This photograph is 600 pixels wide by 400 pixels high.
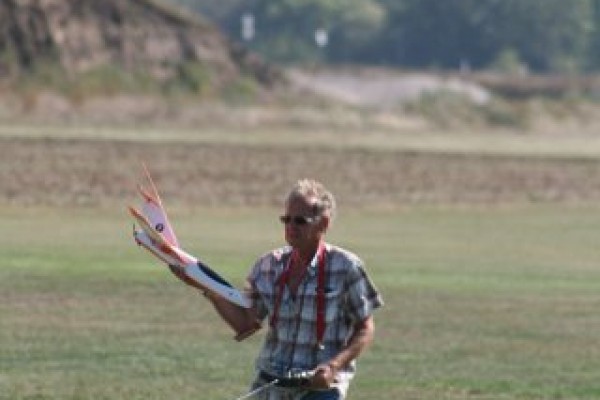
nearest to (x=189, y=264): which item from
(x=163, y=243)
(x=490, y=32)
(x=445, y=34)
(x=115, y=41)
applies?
(x=163, y=243)

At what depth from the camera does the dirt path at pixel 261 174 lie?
3984 centimetres

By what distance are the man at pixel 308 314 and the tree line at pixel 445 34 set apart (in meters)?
153

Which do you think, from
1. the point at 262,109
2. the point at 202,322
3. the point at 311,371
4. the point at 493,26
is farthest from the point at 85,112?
the point at 493,26

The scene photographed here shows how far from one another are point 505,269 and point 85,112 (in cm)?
4248

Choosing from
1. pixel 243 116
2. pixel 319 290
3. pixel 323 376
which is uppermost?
pixel 319 290

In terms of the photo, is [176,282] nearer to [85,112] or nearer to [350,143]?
[350,143]

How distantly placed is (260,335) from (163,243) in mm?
10628

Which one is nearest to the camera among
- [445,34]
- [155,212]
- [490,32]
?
[155,212]

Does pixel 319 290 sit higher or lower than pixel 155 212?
lower

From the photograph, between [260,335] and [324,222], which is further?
[260,335]

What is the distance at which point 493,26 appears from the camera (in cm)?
17362

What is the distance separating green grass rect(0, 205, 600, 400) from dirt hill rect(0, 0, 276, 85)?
3845 cm

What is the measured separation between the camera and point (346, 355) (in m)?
9.73

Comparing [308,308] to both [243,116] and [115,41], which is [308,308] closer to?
[243,116]
